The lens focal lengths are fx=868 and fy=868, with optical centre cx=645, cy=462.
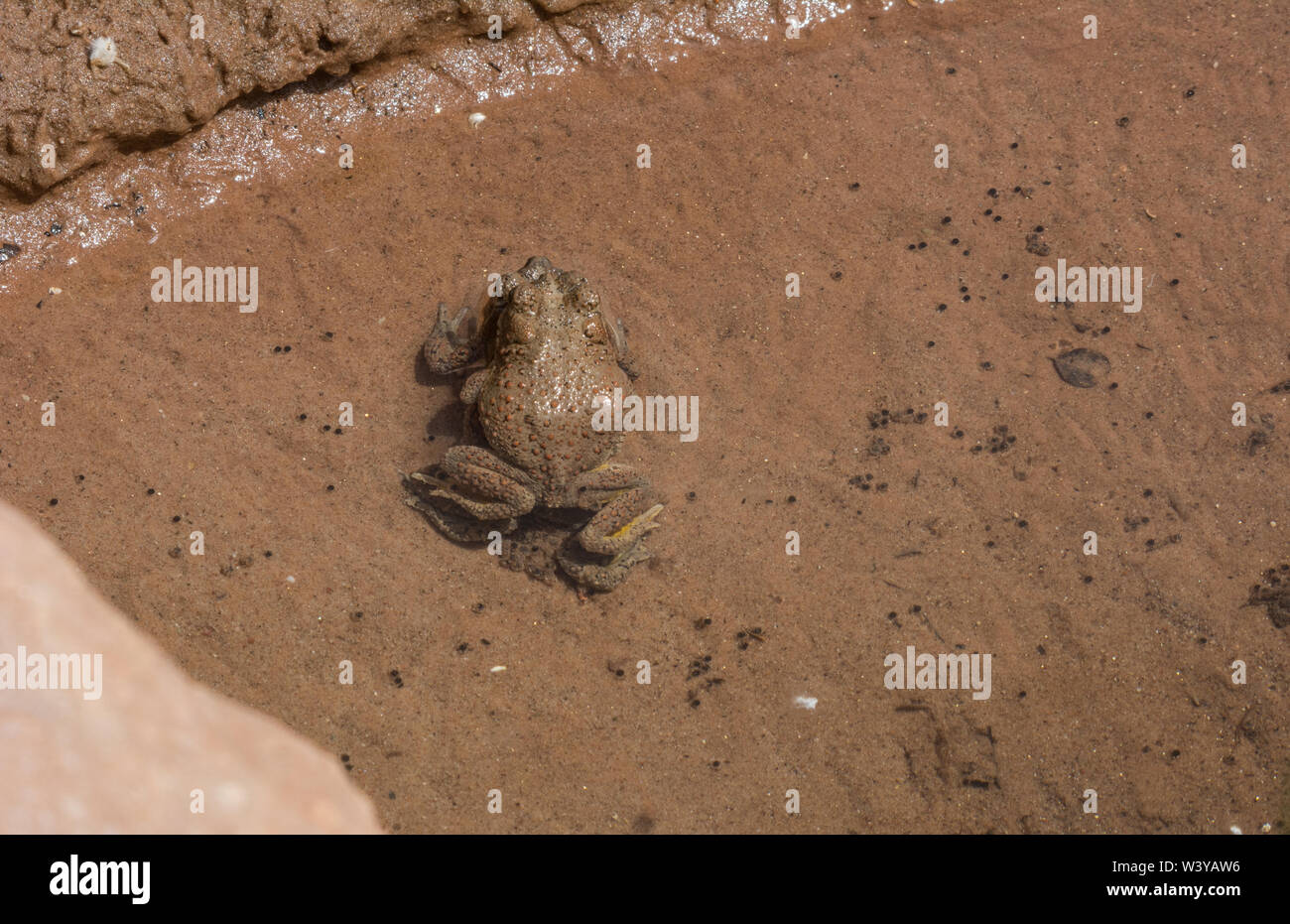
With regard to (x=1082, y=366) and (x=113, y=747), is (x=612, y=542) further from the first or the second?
(x=1082, y=366)

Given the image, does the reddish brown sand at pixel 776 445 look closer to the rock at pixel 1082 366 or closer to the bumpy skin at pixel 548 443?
the rock at pixel 1082 366

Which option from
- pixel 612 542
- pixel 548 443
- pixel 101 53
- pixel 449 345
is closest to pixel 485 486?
pixel 548 443

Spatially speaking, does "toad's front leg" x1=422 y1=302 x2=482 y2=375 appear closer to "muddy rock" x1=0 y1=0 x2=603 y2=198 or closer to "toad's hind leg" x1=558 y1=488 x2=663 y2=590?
"toad's hind leg" x1=558 y1=488 x2=663 y2=590

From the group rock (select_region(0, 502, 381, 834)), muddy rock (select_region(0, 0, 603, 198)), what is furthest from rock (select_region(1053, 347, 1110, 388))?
rock (select_region(0, 502, 381, 834))

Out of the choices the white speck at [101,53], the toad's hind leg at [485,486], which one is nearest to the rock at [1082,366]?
the toad's hind leg at [485,486]

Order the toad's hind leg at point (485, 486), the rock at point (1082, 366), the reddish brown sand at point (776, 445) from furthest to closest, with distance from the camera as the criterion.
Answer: the rock at point (1082, 366), the reddish brown sand at point (776, 445), the toad's hind leg at point (485, 486)

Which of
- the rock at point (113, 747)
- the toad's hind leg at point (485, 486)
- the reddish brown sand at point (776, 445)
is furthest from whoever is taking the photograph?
the reddish brown sand at point (776, 445)

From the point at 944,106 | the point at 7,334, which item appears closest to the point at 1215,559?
the point at 944,106

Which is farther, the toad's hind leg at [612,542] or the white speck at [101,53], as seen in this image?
the white speck at [101,53]

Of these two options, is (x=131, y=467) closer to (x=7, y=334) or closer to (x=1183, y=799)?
(x=7, y=334)
